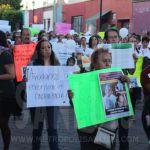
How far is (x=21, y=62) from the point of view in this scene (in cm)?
851

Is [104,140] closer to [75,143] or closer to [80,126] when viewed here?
[80,126]

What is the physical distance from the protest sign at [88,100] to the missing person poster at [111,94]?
0.02 m

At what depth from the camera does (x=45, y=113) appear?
6.16m

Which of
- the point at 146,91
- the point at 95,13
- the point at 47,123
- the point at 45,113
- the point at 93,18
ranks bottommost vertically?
the point at 47,123

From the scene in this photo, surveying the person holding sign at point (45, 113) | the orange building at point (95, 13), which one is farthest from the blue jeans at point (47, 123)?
the orange building at point (95, 13)

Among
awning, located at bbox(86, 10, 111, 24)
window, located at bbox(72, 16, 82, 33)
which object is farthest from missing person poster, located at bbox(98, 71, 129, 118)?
window, located at bbox(72, 16, 82, 33)

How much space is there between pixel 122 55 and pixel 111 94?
2240mm

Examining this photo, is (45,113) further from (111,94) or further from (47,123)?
(111,94)

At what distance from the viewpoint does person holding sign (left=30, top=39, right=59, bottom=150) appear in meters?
6.13

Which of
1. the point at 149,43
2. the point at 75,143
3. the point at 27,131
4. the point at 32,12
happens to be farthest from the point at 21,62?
the point at 32,12

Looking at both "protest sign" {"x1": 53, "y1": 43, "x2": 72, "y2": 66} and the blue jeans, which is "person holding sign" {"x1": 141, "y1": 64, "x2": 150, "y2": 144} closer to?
the blue jeans

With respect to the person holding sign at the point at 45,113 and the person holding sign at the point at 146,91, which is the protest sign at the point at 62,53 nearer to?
the person holding sign at the point at 45,113

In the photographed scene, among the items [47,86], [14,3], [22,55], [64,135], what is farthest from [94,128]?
[14,3]

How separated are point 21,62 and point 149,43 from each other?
475 centimetres
